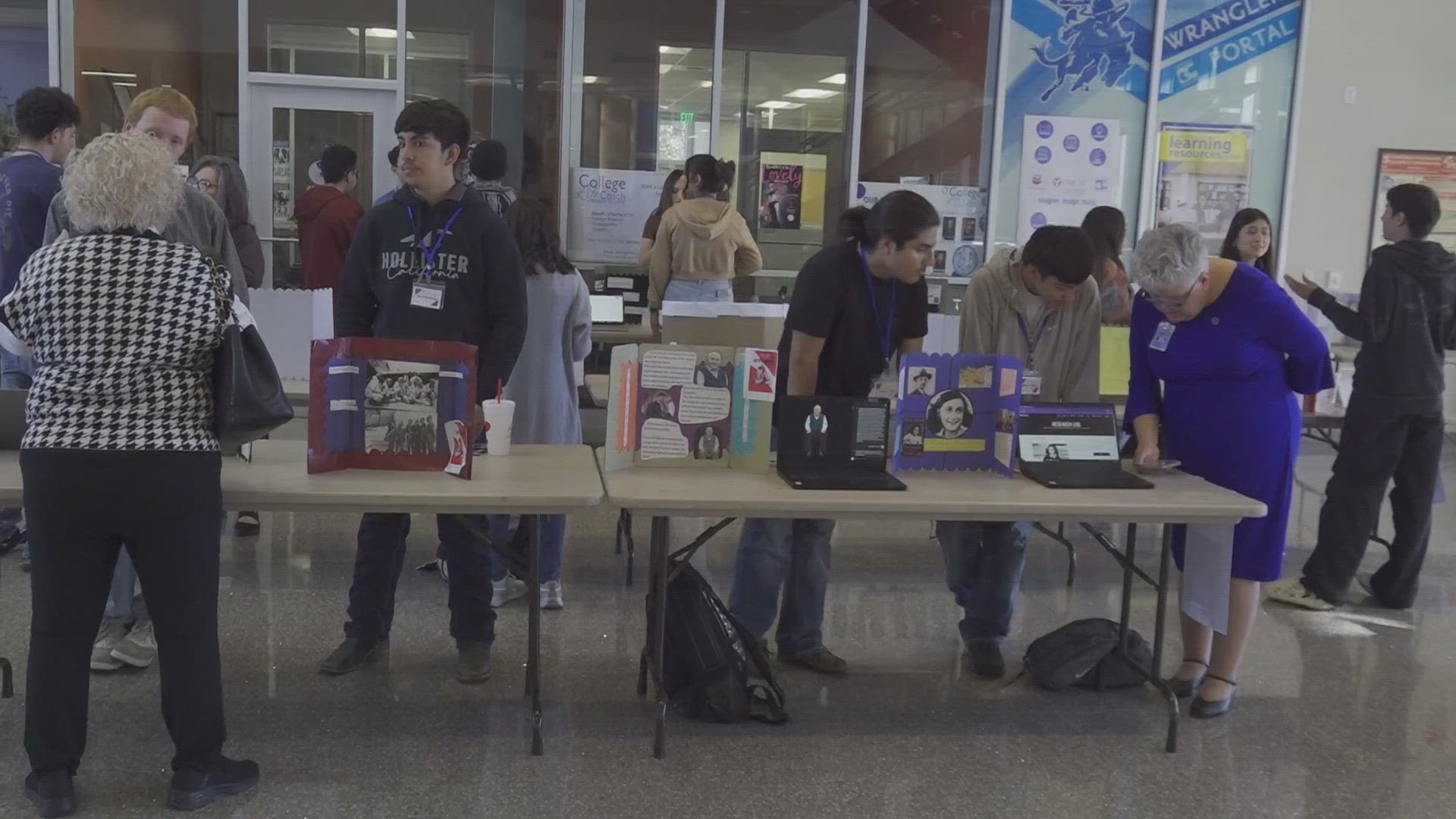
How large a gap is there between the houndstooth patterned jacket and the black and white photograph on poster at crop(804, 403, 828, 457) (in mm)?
1396

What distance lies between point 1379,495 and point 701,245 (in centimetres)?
310

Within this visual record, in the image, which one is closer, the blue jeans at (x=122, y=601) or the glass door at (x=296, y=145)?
the blue jeans at (x=122, y=601)

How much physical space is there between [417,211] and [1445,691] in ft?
10.7

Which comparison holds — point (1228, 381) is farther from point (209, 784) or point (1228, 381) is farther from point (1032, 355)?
point (209, 784)

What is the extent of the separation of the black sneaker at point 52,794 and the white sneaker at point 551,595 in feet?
5.63

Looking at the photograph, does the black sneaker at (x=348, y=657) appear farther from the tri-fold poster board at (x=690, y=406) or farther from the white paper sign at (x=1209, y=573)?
the white paper sign at (x=1209, y=573)

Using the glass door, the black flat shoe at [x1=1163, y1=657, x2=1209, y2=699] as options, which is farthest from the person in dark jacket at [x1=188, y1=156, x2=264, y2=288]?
the black flat shoe at [x1=1163, y1=657, x2=1209, y2=699]

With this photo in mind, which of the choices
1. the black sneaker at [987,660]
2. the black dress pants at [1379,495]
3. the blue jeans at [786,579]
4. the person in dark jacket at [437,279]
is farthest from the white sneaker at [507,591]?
the black dress pants at [1379,495]

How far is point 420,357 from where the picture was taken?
9.29 feet

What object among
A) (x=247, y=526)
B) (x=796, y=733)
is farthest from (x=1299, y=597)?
(x=247, y=526)

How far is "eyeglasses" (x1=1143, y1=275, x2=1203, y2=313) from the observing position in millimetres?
3070

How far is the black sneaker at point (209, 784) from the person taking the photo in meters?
2.54

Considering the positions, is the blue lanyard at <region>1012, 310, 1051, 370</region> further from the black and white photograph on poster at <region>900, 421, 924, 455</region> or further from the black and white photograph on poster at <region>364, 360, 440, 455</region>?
the black and white photograph on poster at <region>364, 360, 440, 455</region>

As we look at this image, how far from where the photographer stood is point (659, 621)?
3012 millimetres
